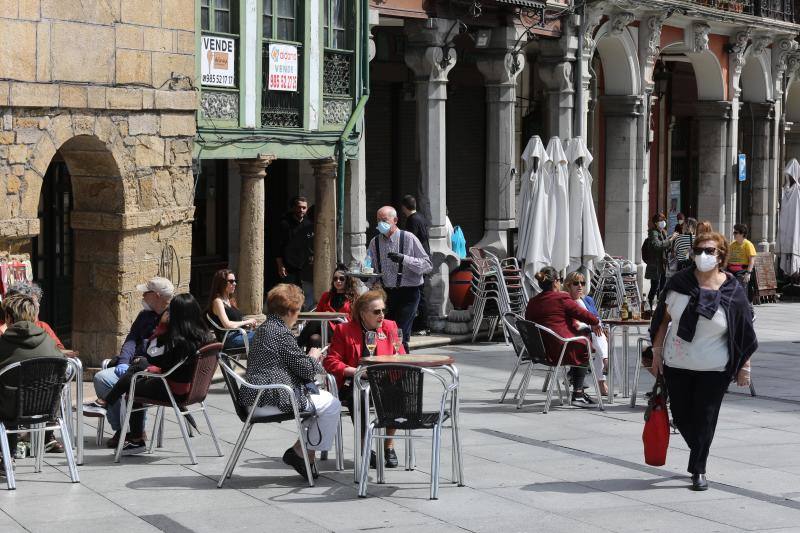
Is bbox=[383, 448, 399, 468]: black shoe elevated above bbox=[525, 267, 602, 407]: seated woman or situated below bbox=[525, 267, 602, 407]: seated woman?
below

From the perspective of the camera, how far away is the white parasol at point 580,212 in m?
21.0

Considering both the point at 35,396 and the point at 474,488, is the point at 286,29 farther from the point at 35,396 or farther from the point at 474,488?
the point at 474,488

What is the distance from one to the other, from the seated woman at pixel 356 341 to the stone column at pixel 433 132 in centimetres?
968

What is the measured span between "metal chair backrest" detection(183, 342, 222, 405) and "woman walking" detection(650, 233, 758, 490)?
306 centimetres

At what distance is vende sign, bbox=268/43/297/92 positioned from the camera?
58.9ft

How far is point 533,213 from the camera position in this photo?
20.6 metres

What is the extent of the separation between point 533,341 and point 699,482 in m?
3.76

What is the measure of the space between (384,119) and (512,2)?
3.86m

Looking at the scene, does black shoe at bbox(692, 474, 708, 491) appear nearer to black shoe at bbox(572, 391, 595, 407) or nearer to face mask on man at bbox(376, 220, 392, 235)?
black shoe at bbox(572, 391, 595, 407)

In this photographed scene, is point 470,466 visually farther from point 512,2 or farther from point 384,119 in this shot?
point 384,119

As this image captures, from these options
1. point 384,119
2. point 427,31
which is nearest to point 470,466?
point 427,31

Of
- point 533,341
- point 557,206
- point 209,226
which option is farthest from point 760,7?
point 533,341

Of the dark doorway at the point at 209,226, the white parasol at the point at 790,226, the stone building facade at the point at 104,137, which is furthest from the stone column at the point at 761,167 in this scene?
the stone building facade at the point at 104,137

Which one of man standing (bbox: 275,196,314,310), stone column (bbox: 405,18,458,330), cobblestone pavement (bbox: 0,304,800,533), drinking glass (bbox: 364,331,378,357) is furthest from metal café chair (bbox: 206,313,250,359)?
stone column (bbox: 405,18,458,330)
